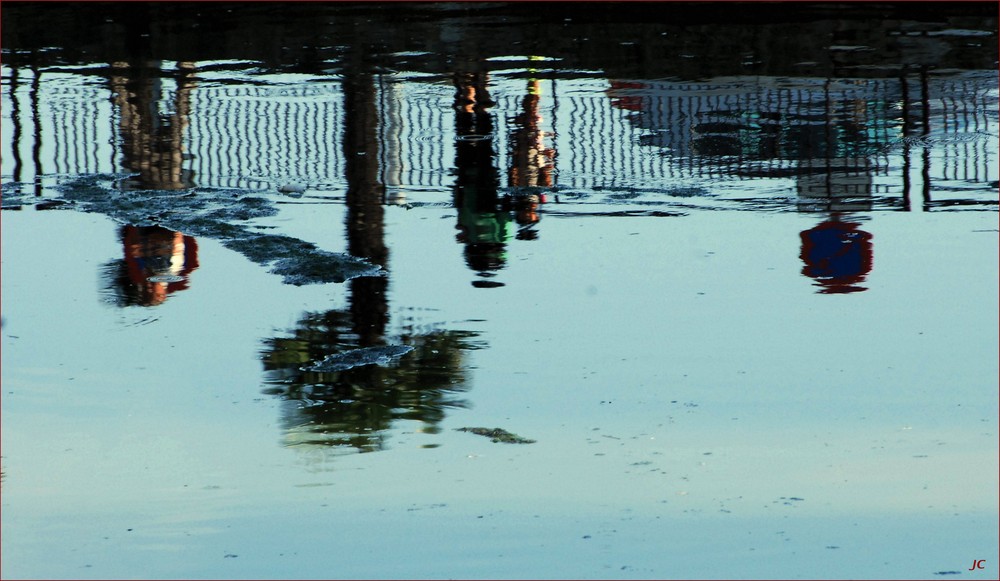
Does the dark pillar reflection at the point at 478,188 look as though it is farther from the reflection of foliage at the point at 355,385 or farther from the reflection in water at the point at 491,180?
the reflection of foliage at the point at 355,385

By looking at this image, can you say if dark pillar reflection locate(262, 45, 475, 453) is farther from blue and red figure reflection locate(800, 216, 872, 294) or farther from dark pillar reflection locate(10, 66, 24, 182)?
dark pillar reflection locate(10, 66, 24, 182)

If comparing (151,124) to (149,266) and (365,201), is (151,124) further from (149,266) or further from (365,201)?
(149,266)

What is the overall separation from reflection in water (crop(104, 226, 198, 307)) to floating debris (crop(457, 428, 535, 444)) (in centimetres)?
275

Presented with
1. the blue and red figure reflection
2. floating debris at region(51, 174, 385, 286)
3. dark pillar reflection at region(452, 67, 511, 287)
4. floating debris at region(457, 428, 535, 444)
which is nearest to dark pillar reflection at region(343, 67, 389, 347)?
floating debris at region(51, 174, 385, 286)

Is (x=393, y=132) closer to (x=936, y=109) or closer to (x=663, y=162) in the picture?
(x=663, y=162)

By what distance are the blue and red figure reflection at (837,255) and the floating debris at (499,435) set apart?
2683mm

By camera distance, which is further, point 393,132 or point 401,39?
point 401,39

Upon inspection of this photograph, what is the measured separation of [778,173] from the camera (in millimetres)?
10406

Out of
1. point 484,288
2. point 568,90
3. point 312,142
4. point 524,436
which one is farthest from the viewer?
point 568,90

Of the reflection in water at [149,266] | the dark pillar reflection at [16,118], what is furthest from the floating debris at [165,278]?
the dark pillar reflection at [16,118]

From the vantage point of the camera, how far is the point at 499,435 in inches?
232

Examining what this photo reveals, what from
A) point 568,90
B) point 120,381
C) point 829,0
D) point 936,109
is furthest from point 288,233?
point 829,0

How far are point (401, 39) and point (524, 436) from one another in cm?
1205

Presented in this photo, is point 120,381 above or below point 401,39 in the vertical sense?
below
